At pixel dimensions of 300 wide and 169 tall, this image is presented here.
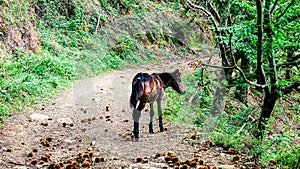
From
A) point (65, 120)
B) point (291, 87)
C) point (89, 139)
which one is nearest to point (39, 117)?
point (65, 120)

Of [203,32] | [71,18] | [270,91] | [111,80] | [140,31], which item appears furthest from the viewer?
[203,32]

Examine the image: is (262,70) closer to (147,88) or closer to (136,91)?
(147,88)

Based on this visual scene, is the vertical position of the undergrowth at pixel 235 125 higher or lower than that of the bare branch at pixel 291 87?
lower

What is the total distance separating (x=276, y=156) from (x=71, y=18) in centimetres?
1234

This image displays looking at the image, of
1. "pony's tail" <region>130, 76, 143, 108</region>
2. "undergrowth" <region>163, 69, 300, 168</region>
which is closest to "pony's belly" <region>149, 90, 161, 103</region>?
"pony's tail" <region>130, 76, 143, 108</region>

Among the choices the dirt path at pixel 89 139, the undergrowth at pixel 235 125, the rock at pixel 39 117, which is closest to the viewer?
the dirt path at pixel 89 139

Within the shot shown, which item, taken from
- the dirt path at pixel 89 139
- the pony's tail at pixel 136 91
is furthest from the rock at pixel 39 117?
Answer: the pony's tail at pixel 136 91

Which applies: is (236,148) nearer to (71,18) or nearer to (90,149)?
(90,149)

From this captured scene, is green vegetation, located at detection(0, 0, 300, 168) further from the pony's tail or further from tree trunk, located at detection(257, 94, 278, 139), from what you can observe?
the pony's tail

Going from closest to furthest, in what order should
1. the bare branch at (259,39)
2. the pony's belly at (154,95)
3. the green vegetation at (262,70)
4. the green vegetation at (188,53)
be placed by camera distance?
the bare branch at (259,39), the green vegetation at (262,70), the pony's belly at (154,95), the green vegetation at (188,53)

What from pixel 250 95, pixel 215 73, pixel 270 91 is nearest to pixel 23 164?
pixel 270 91

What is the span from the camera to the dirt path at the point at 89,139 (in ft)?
16.1

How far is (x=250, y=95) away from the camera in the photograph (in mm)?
14375

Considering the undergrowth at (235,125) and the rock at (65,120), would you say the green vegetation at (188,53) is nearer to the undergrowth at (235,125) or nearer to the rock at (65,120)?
the undergrowth at (235,125)
